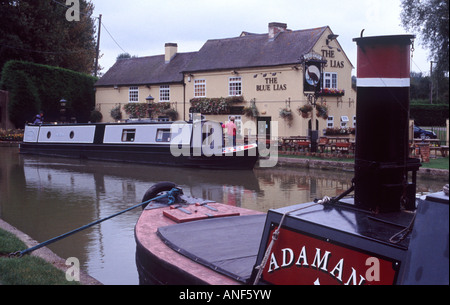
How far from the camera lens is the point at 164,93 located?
33.9 m

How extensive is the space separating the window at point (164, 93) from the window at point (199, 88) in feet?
8.35

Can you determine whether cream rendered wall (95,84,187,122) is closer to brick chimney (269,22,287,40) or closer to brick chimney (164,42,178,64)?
brick chimney (164,42,178,64)

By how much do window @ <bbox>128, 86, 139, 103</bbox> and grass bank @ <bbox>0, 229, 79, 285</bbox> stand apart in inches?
1199

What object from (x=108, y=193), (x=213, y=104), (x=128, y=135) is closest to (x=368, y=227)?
(x=108, y=193)

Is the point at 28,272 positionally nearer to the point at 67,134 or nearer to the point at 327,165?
the point at 327,165

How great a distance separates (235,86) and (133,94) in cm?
927

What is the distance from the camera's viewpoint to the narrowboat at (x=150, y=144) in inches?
695

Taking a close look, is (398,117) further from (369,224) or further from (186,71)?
(186,71)

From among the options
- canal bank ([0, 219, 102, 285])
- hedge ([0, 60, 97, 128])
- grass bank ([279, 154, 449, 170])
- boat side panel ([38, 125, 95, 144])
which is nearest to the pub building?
boat side panel ([38, 125, 95, 144])

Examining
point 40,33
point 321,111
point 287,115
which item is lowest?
point 287,115

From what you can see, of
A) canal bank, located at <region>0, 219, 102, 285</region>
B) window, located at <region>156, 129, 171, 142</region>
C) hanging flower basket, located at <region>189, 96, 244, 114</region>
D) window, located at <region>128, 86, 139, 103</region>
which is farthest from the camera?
window, located at <region>128, 86, 139, 103</region>

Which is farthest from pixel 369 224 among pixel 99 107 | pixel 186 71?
pixel 99 107

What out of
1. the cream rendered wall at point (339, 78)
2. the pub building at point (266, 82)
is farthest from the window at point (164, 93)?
the cream rendered wall at point (339, 78)

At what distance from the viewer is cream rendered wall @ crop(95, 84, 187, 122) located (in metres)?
33.0
